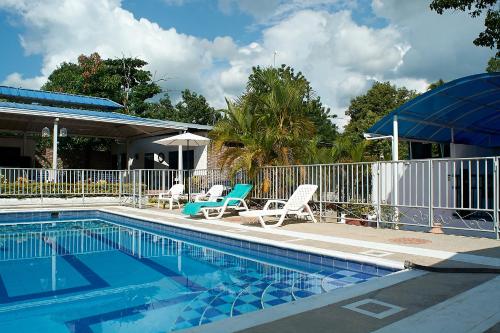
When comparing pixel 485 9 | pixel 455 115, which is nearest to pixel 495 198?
pixel 455 115

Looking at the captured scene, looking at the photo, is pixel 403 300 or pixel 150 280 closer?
pixel 403 300

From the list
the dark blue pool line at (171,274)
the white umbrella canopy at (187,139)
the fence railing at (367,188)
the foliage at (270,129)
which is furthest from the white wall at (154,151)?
the dark blue pool line at (171,274)

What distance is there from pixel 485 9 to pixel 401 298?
8.49 metres

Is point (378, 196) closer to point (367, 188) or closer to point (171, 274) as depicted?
point (367, 188)

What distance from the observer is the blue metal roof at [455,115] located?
9242 mm

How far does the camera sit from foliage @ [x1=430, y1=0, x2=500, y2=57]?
947cm

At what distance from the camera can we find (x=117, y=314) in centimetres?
445

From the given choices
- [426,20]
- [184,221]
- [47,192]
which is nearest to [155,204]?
[47,192]

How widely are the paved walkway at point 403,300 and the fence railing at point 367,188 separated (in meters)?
1.32

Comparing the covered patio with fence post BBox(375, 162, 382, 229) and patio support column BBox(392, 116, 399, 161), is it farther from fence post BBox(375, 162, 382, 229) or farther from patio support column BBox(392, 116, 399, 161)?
fence post BBox(375, 162, 382, 229)

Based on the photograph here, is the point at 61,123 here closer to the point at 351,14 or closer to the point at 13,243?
the point at 13,243

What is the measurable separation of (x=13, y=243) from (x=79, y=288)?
4765mm

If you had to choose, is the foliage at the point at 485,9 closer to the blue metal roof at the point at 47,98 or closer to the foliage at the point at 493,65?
the blue metal roof at the point at 47,98

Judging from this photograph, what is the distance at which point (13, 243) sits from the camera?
9219mm
